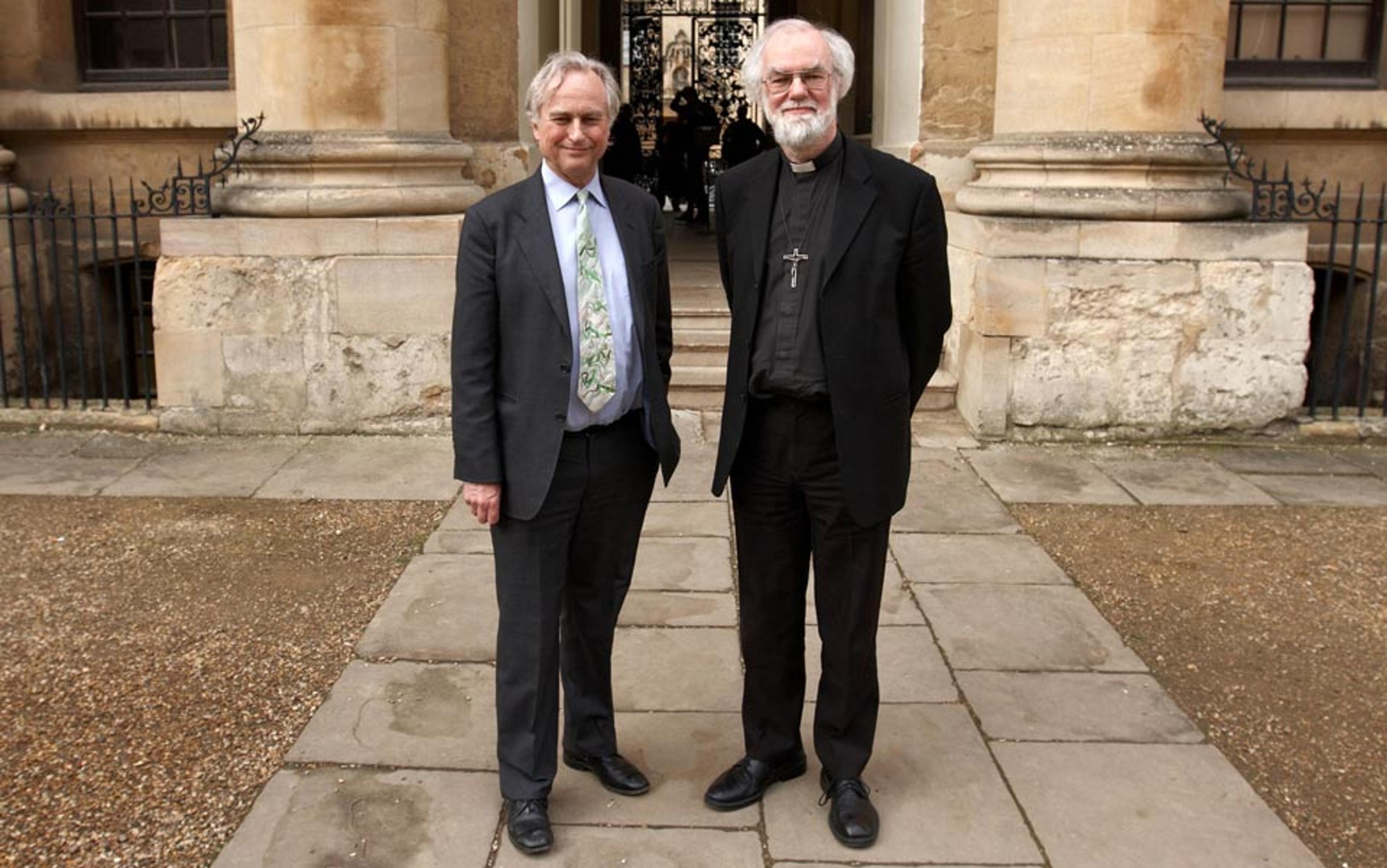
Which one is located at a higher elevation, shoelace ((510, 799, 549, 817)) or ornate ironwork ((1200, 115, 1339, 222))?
ornate ironwork ((1200, 115, 1339, 222))

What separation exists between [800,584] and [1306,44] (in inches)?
278

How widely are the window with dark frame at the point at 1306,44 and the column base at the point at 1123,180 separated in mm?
1865

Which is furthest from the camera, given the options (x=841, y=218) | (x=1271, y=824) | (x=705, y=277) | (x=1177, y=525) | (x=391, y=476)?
(x=705, y=277)

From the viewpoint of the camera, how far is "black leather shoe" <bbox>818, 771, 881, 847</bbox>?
3217 millimetres

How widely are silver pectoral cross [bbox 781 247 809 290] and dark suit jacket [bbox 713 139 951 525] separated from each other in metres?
0.05

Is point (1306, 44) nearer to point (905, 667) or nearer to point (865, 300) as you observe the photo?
Answer: point (905, 667)

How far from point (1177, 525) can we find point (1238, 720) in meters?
1.98

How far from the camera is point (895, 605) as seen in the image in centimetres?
490

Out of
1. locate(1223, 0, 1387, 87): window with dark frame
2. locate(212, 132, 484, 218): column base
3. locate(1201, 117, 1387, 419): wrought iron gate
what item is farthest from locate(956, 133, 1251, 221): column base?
locate(212, 132, 484, 218): column base

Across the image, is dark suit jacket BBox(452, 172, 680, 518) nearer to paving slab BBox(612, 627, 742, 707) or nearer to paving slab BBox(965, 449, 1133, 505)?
paving slab BBox(612, 627, 742, 707)

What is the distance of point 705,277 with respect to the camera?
32.3 ft

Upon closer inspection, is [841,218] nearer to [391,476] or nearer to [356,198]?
[391,476]

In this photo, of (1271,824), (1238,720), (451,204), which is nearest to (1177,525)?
(1238,720)

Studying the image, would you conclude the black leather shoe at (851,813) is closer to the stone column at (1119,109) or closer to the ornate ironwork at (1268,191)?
the stone column at (1119,109)
